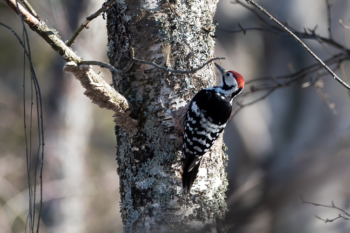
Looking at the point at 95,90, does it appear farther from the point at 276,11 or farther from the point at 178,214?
the point at 276,11

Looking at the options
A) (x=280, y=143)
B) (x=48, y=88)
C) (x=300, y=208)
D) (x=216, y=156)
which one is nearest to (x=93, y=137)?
(x=48, y=88)

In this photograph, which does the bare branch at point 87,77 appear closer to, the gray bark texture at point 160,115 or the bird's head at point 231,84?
the gray bark texture at point 160,115

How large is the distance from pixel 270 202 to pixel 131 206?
4080mm

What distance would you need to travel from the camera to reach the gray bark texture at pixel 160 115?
6.48 feet

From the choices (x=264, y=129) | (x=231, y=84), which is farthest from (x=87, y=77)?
(x=264, y=129)

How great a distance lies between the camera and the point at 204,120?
245 centimetres

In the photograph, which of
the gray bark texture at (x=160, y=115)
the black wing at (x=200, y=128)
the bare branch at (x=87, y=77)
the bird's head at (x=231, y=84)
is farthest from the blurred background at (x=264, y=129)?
the bare branch at (x=87, y=77)

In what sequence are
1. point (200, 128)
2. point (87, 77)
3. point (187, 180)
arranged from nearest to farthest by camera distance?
point (87, 77), point (187, 180), point (200, 128)

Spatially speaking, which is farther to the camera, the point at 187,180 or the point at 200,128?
the point at 200,128

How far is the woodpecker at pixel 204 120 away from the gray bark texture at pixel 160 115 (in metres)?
0.05

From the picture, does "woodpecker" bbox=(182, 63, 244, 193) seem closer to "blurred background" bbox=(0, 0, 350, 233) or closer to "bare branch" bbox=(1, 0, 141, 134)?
"bare branch" bbox=(1, 0, 141, 134)

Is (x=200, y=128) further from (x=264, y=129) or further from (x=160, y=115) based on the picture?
(x=264, y=129)

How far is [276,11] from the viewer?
6781mm

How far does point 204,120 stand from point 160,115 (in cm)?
48
